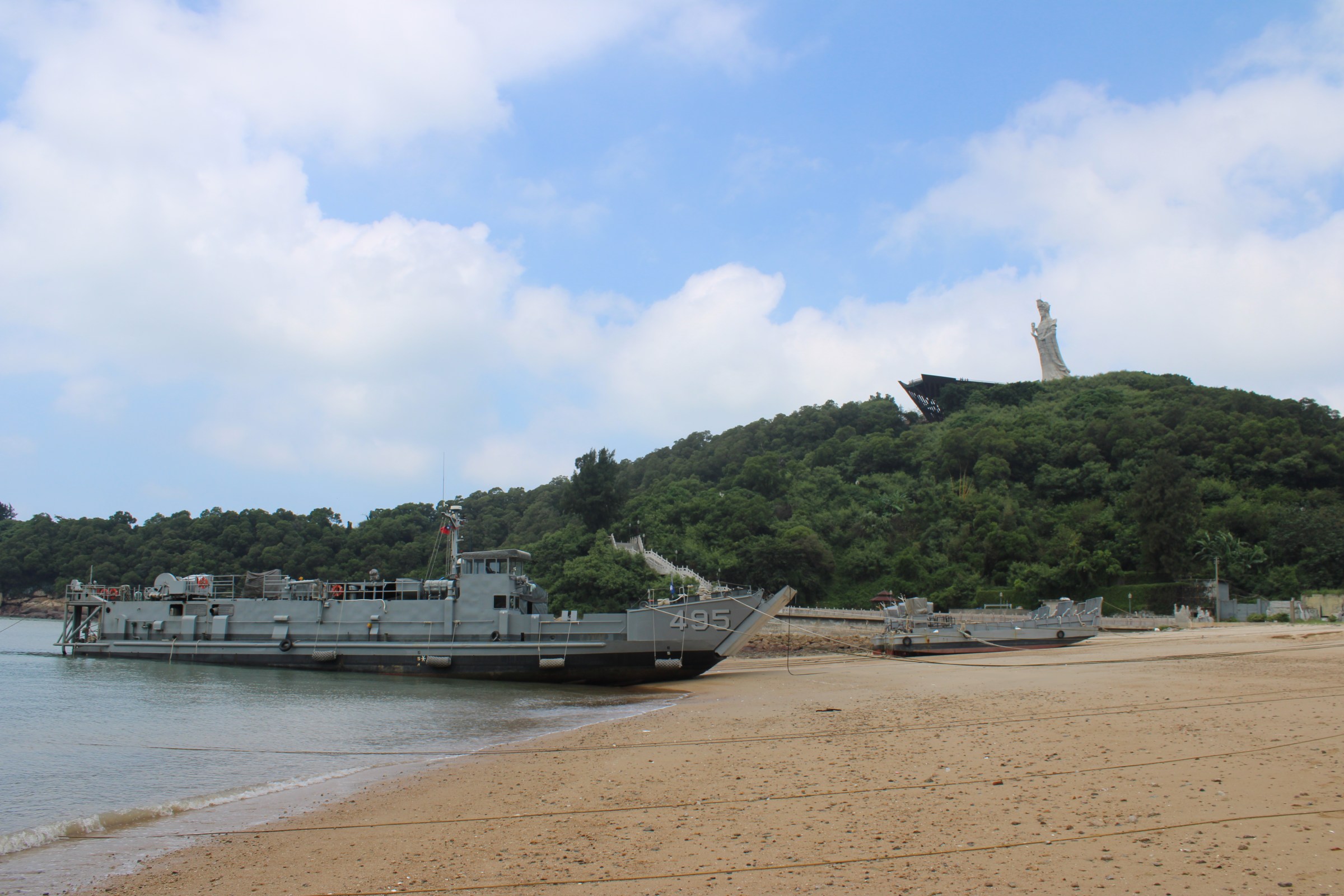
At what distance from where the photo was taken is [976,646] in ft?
111

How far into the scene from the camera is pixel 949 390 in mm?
93875

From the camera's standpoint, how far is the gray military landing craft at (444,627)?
27328mm

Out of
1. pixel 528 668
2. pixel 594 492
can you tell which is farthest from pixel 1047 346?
pixel 528 668

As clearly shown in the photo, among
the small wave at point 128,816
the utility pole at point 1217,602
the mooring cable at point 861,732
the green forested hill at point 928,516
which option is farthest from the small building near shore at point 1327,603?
the small wave at point 128,816

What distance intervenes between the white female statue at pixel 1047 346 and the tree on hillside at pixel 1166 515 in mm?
48425

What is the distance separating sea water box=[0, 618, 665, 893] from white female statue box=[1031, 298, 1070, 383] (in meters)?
87.2

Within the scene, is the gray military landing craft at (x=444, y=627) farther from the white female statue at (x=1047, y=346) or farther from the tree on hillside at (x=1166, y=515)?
the white female statue at (x=1047, y=346)

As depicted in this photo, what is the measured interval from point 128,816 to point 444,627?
20277 millimetres

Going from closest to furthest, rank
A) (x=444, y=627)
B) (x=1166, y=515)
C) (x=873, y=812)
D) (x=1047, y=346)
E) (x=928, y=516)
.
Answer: (x=873, y=812) → (x=444, y=627) → (x=1166, y=515) → (x=928, y=516) → (x=1047, y=346)

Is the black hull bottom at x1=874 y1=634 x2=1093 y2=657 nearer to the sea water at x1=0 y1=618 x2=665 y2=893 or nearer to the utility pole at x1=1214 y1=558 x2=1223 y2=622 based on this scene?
the sea water at x1=0 y1=618 x2=665 y2=893

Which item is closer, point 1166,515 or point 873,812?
point 873,812

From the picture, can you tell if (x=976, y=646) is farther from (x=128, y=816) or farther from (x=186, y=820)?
(x=128, y=816)

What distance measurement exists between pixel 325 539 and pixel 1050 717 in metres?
77.6

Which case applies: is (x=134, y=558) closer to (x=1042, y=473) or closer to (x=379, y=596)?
(x=379, y=596)
